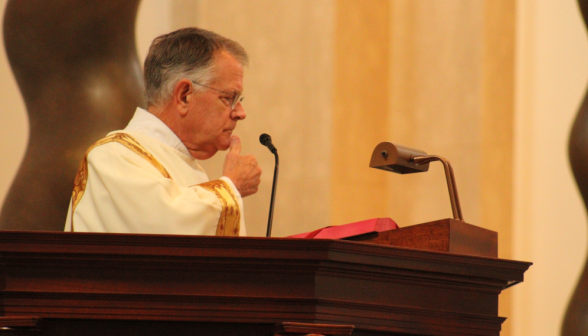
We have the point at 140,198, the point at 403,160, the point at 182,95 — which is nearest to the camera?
the point at 140,198

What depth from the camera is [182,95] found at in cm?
348

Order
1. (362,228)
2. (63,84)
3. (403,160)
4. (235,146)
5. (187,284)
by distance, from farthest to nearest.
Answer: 1. (63,84)
2. (235,146)
3. (403,160)
4. (362,228)
5. (187,284)

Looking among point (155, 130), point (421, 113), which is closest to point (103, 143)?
point (155, 130)

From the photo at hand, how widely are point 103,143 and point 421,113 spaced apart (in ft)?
12.0

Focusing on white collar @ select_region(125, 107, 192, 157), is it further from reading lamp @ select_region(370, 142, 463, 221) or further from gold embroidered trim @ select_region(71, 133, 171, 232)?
reading lamp @ select_region(370, 142, 463, 221)

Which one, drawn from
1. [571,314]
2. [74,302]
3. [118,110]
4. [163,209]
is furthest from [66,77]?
[571,314]

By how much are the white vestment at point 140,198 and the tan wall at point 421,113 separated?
10.1 feet

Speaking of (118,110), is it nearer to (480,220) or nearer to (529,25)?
(480,220)

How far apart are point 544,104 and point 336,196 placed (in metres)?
1.57

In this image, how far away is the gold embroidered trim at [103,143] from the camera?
3053mm

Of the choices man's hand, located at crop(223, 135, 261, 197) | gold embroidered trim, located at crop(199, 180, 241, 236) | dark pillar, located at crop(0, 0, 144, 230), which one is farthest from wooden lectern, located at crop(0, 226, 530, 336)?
dark pillar, located at crop(0, 0, 144, 230)

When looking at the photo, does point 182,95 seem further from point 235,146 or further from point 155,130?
point 235,146

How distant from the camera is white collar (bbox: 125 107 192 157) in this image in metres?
3.46

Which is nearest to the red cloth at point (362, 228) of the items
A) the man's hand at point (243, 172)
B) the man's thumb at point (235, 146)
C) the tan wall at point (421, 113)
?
the man's hand at point (243, 172)
